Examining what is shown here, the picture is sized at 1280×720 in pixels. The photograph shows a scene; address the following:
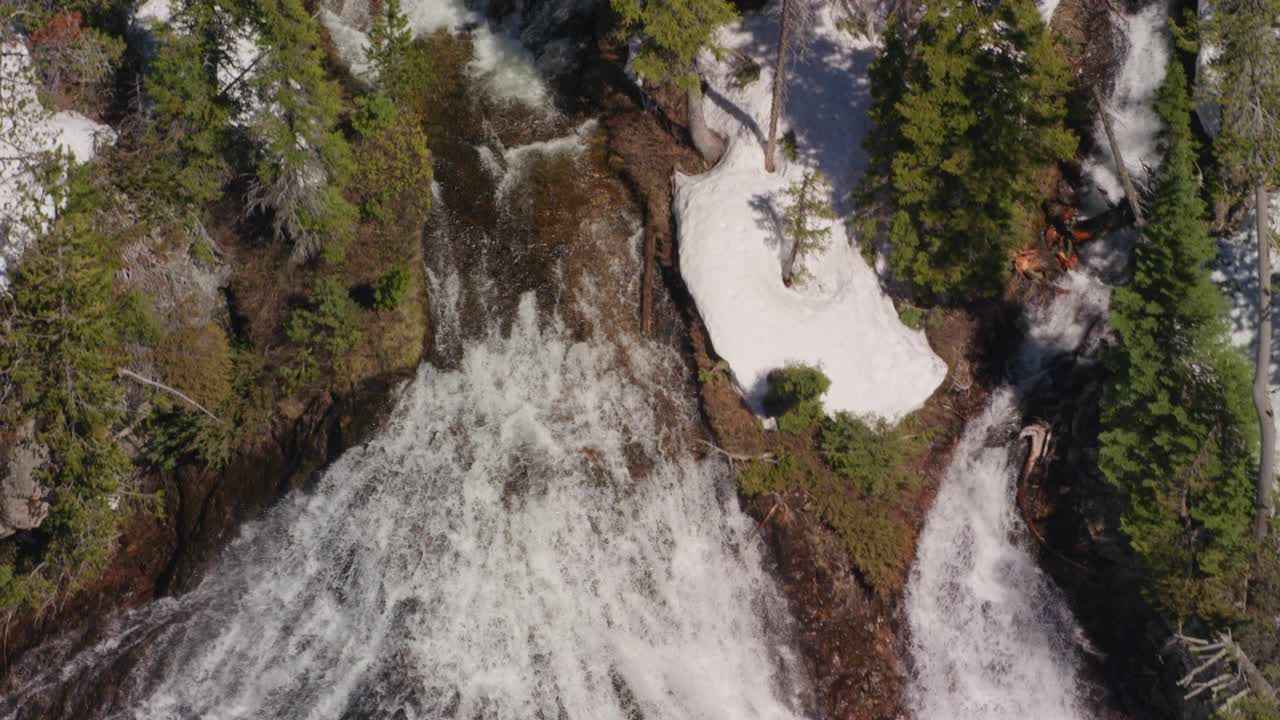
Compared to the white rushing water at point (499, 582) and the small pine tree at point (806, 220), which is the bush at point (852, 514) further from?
the small pine tree at point (806, 220)

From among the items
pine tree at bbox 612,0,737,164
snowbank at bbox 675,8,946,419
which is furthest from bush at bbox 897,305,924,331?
pine tree at bbox 612,0,737,164

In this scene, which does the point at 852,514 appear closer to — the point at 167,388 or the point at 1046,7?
the point at 1046,7

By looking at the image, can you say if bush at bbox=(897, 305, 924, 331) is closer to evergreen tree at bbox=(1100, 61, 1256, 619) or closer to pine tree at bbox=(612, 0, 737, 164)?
evergreen tree at bbox=(1100, 61, 1256, 619)

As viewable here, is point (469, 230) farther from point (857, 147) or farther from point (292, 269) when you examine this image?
point (857, 147)

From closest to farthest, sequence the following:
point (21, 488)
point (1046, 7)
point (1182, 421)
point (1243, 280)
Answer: point (1182, 421), point (1243, 280), point (21, 488), point (1046, 7)

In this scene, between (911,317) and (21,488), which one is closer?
(21,488)

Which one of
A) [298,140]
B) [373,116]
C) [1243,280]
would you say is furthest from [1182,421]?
[373,116]
